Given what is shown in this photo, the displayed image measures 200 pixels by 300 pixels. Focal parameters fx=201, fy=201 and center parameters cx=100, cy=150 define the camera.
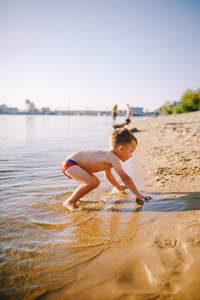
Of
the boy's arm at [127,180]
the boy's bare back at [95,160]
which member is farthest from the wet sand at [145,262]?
the boy's bare back at [95,160]

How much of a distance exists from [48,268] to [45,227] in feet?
2.06

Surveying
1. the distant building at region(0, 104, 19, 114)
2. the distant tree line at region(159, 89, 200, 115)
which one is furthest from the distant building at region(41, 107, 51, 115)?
the distant tree line at region(159, 89, 200, 115)

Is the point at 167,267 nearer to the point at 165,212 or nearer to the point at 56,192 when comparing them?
the point at 165,212

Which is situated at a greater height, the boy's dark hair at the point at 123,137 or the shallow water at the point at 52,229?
the boy's dark hair at the point at 123,137

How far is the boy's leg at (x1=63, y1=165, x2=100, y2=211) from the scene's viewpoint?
2.43 metres

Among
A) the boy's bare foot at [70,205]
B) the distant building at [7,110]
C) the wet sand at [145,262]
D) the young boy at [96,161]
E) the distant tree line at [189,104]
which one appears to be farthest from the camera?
the distant building at [7,110]

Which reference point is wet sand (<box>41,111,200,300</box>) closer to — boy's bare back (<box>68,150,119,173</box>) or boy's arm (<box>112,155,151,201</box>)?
boy's arm (<box>112,155,151,201</box>)

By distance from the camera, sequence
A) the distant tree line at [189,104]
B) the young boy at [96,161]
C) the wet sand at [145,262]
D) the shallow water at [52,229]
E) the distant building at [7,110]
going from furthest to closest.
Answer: the distant building at [7,110] → the distant tree line at [189,104] → the young boy at [96,161] → the shallow water at [52,229] → the wet sand at [145,262]

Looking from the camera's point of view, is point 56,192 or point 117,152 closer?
point 117,152

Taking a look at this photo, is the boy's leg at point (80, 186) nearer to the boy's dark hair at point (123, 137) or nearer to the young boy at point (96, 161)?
the young boy at point (96, 161)

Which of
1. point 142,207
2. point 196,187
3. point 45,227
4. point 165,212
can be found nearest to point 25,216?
point 45,227

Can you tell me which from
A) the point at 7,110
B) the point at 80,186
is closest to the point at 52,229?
the point at 80,186

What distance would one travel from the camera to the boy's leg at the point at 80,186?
2.43 meters

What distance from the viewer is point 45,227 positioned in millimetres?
1904
